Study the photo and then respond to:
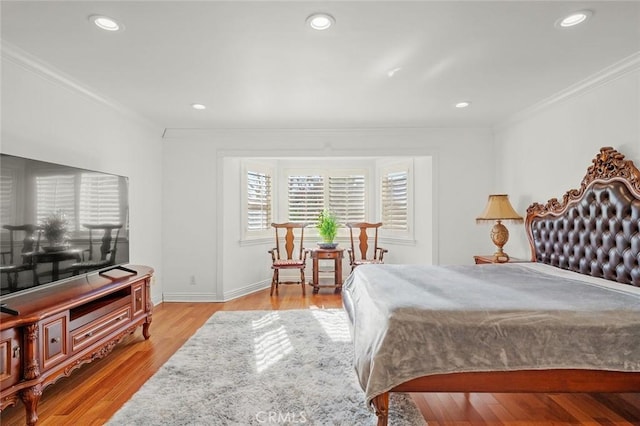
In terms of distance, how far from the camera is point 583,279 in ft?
8.44

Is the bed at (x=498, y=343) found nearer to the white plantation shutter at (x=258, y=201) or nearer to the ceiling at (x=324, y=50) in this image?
the ceiling at (x=324, y=50)

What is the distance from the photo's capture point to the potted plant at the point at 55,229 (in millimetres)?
2318

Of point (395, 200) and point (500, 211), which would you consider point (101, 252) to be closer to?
point (500, 211)

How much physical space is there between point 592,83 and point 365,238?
3376 mm

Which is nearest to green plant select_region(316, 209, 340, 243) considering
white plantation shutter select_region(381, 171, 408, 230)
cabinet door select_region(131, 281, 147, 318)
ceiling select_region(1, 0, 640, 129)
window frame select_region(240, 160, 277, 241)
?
window frame select_region(240, 160, 277, 241)

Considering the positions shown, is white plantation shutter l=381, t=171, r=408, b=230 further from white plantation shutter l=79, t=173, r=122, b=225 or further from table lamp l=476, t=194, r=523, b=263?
white plantation shutter l=79, t=173, r=122, b=225

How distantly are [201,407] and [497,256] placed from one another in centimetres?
334

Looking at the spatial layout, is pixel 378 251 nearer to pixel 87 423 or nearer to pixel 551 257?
pixel 551 257

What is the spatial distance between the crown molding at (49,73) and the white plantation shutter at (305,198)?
287 centimetres

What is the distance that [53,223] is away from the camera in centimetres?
237

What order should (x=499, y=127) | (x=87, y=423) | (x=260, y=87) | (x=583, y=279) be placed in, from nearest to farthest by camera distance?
1. (x=87, y=423)
2. (x=583, y=279)
3. (x=260, y=87)
4. (x=499, y=127)

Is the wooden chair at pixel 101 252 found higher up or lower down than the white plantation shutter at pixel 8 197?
lower down

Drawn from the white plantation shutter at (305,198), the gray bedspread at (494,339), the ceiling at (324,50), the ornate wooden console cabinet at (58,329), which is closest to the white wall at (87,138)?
the ceiling at (324,50)

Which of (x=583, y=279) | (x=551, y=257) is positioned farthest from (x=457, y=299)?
(x=551, y=257)
